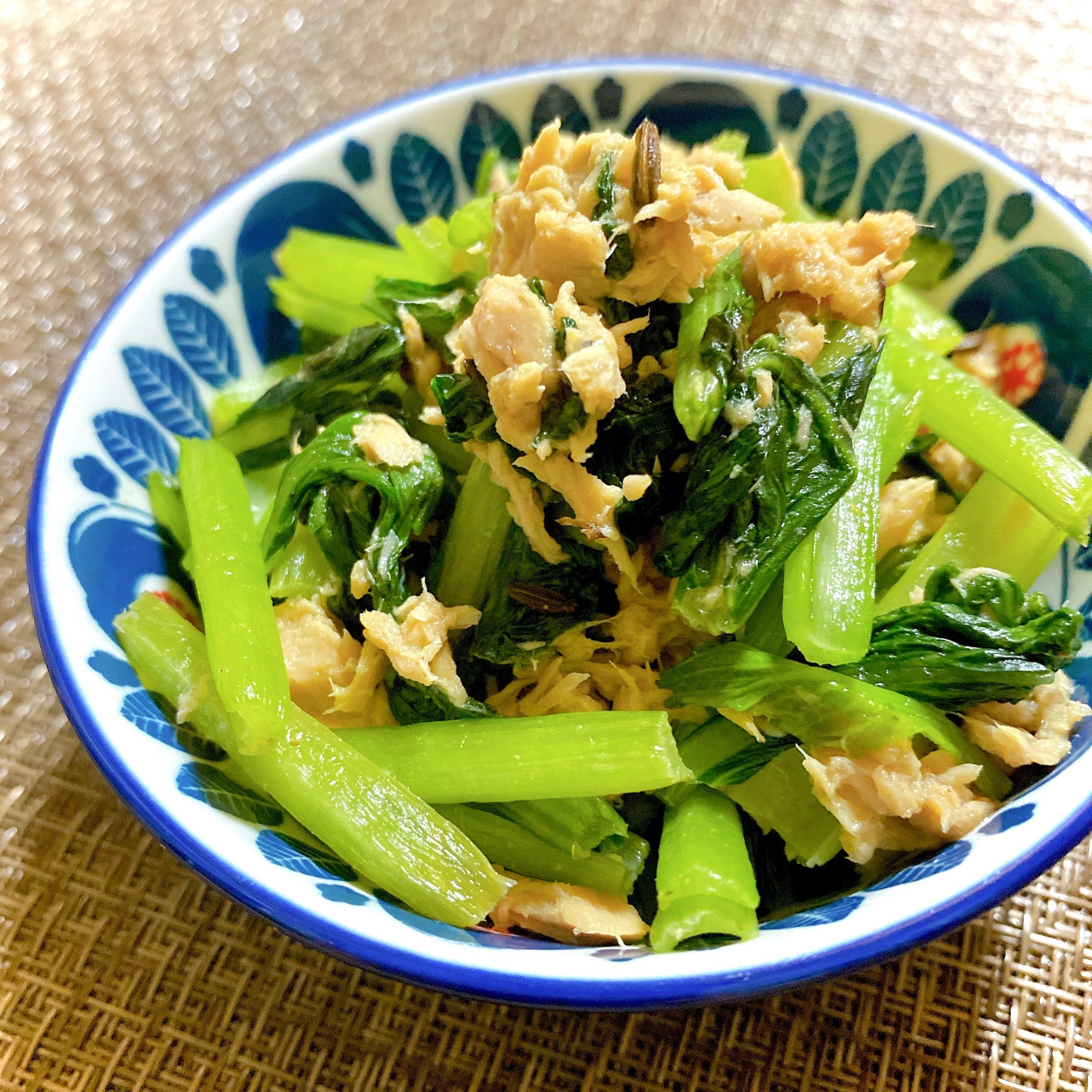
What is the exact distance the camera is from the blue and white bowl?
139cm

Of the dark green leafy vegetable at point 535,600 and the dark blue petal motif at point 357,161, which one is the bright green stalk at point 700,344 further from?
the dark blue petal motif at point 357,161

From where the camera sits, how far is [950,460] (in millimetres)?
2197

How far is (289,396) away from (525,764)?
3.97 feet

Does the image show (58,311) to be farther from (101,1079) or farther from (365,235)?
(101,1079)

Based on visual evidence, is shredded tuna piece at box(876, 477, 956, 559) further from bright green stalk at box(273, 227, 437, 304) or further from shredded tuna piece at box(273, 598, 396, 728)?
bright green stalk at box(273, 227, 437, 304)

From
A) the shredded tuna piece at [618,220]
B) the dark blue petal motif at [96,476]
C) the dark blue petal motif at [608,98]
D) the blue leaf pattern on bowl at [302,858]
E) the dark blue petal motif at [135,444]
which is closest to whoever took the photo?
the blue leaf pattern on bowl at [302,858]

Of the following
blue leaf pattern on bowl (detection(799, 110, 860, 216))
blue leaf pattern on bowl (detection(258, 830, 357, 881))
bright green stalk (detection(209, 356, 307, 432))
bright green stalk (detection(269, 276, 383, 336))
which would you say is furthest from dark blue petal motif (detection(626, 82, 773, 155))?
blue leaf pattern on bowl (detection(258, 830, 357, 881))

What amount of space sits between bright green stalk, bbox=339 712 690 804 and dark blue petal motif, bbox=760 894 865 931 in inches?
11.5

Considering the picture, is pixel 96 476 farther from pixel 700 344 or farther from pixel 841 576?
pixel 841 576

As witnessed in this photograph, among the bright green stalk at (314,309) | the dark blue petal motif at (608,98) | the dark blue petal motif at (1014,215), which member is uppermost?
the dark blue petal motif at (608,98)

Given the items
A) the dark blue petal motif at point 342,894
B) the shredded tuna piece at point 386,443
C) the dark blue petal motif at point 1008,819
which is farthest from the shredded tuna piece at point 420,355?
the dark blue petal motif at point 1008,819

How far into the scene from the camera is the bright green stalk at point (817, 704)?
1703mm

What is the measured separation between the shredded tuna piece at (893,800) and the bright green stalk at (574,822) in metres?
0.39

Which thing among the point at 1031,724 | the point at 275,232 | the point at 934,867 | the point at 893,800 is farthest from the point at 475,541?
the point at 275,232
